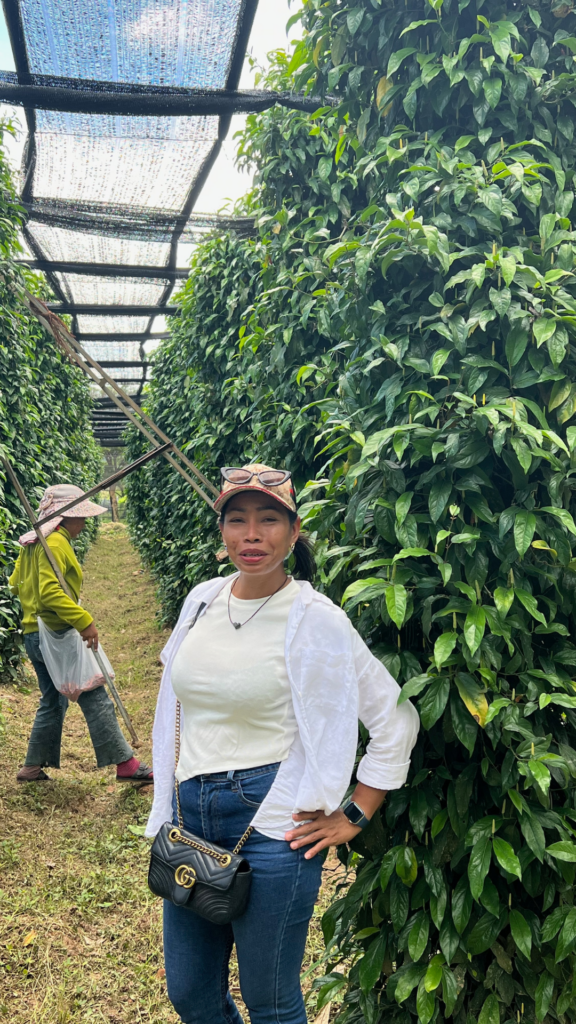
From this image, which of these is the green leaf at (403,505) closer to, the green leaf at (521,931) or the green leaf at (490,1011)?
the green leaf at (521,931)

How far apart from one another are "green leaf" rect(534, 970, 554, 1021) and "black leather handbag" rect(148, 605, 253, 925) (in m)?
0.77

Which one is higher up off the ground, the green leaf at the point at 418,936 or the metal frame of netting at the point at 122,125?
the metal frame of netting at the point at 122,125

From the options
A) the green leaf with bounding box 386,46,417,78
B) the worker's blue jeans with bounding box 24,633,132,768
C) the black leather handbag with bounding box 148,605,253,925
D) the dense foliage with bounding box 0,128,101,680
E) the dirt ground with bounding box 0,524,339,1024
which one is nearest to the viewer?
the black leather handbag with bounding box 148,605,253,925

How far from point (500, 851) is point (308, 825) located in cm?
46

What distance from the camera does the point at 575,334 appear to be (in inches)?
69.9

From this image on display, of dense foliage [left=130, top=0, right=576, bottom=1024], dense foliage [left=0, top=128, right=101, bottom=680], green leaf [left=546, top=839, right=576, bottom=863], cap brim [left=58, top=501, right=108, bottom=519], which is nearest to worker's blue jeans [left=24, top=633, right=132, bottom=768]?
dense foliage [left=0, top=128, right=101, bottom=680]

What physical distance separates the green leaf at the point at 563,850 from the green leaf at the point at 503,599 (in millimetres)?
529

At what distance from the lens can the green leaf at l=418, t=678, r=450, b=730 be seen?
1673mm

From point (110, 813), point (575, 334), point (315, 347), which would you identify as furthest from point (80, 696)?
point (575, 334)

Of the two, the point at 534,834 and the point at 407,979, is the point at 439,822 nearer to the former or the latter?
the point at 534,834

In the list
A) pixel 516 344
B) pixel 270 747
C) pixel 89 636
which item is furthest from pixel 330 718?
pixel 89 636

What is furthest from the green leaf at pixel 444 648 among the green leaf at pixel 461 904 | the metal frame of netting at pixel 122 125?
the metal frame of netting at pixel 122 125

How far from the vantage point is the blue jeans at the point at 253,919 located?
1585 millimetres

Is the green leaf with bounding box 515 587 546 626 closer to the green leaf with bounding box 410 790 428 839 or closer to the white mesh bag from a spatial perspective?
the green leaf with bounding box 410 790 428 839
